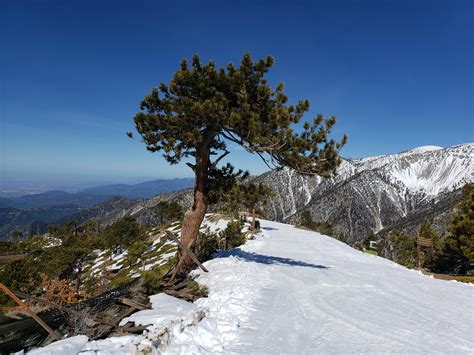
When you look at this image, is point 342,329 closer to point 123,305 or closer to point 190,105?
point 123,305

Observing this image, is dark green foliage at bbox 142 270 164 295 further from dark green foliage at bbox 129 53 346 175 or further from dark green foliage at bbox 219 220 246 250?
dark green foliage at bbox 219 220 246 250

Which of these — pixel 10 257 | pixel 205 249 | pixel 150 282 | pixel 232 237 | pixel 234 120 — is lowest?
pixel 232 237

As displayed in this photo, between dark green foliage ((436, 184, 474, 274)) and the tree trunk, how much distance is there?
3363 centimetres

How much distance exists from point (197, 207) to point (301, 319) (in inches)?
304

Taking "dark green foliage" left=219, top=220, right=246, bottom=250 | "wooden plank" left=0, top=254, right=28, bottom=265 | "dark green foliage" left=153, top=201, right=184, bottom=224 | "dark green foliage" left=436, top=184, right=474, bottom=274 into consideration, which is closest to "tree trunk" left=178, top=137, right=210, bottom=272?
"wooden plank" left=0, top=254, right=28, bottom=265

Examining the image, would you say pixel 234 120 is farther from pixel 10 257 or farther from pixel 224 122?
pixel 10 257

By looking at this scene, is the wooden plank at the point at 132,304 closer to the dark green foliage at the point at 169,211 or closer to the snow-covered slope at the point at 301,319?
the snow-covered slope at the point at 301,319

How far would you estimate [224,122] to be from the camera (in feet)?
43.7

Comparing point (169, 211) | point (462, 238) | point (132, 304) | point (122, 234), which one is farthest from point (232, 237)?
point (169, 211)

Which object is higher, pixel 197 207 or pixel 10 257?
pixel 197 207

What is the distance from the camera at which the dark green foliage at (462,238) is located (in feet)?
113

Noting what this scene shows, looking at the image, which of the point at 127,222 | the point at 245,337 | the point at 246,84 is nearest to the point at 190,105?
the point at 246,84

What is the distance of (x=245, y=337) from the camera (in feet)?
26.4

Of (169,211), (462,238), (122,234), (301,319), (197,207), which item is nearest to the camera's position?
(301,319)
